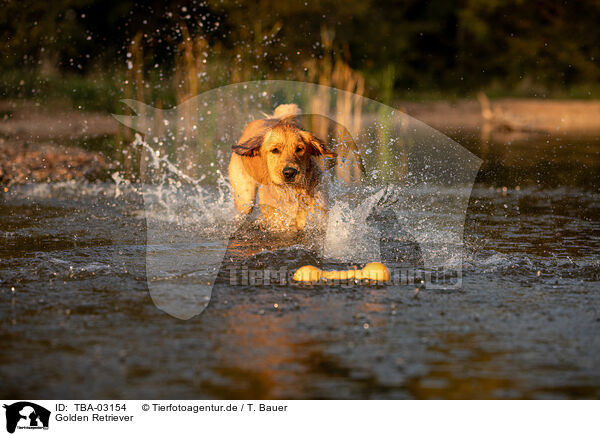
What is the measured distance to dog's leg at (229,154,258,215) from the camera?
886 cm

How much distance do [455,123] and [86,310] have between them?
64.3 feet

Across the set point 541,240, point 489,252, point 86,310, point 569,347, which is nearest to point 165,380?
point 86,310

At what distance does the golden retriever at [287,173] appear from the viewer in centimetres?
802

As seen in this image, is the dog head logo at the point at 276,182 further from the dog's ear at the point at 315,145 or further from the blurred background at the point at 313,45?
the blurred background at the point at 313,45

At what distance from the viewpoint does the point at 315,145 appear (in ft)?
27.0

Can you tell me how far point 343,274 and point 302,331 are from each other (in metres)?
1.23

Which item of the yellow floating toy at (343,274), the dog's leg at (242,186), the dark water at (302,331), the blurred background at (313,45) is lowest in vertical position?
the dark water at (302,331)

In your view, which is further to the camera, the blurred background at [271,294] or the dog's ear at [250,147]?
the dog's ear at [250,147]

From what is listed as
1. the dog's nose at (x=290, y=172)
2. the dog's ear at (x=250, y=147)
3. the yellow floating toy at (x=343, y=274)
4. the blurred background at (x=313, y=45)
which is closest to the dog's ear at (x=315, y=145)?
the dog's ear at (x=250, y=147)

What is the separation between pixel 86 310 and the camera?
5.50m

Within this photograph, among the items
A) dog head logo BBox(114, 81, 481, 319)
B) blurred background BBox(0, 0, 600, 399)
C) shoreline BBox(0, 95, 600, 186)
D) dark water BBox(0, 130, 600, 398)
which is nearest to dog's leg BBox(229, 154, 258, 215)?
dog head logo BBox(114, 81, 481, 319)
